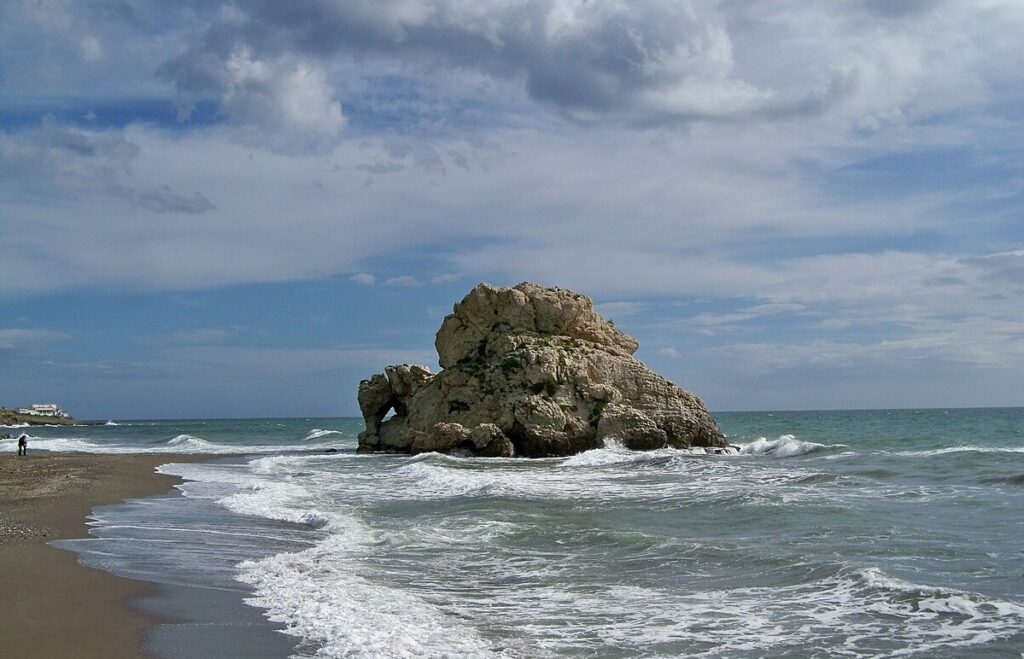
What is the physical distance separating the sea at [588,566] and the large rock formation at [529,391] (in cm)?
1124

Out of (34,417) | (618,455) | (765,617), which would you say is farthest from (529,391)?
(34,417)

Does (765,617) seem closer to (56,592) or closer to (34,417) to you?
(56,592)

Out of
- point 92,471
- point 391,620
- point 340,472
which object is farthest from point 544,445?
point 391,620

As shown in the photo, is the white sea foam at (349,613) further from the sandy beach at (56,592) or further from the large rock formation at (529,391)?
the large rock formation at (529,391)

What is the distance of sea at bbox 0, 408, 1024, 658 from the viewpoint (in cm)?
821

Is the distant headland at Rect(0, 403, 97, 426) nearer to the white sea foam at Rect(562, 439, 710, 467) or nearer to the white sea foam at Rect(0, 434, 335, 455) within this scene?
the white sea foam at Rect(0, 434, 335, 455)

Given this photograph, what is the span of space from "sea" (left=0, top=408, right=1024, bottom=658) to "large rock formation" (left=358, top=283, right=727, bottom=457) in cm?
1124

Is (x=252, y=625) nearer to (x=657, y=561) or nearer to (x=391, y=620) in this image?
(x=391, y=620)

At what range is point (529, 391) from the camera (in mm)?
35906

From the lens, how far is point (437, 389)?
126 feet

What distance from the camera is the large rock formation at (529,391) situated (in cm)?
3500

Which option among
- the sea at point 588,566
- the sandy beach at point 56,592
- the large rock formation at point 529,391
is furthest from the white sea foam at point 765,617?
the large rock formation at point 529,391

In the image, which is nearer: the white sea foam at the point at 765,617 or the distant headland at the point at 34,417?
the white sea foam at the point at 765,617

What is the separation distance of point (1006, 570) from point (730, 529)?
471cm
